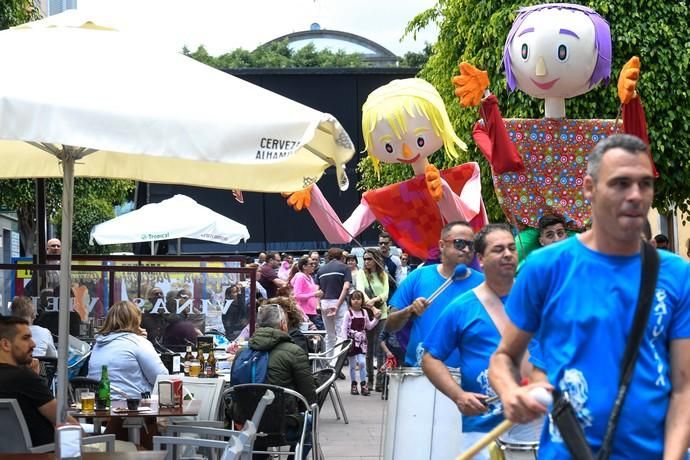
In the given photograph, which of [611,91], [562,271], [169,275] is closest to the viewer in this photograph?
[562,271]

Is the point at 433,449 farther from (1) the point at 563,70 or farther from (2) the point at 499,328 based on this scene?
(1) the point at 563,70

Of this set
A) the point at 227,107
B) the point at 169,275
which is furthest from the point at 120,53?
the point at 169,275

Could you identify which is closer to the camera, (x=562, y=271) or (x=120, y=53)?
(x=562, y=271)

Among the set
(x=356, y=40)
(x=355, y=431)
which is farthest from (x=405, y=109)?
(x=356, y=40)

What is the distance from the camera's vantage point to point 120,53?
6.05 metres

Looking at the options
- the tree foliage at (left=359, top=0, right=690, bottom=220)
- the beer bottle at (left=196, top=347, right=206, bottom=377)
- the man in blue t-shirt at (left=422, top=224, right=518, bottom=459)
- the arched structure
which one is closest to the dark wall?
the tree foliage at (left=359, top=0, right=690, bottom=220)

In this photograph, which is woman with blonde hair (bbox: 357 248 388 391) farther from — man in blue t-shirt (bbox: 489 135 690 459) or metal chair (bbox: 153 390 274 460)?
man in blue t-shirt (bbox: 489 135 690 459)

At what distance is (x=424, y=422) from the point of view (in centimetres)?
597

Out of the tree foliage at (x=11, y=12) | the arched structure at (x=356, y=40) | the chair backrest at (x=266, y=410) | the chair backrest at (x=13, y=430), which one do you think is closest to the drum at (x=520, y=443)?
the chair backrest at (x=13, y=430)

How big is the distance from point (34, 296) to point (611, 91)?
9635 millimetres

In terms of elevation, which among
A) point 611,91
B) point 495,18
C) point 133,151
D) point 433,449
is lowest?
point 433,449

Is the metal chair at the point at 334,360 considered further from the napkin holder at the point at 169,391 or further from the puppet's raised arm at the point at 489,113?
the napkin holder at the point at 169,391

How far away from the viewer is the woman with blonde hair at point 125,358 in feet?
28.2

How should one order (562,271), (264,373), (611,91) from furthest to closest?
(611,91)
(264,373)
(562,271)
